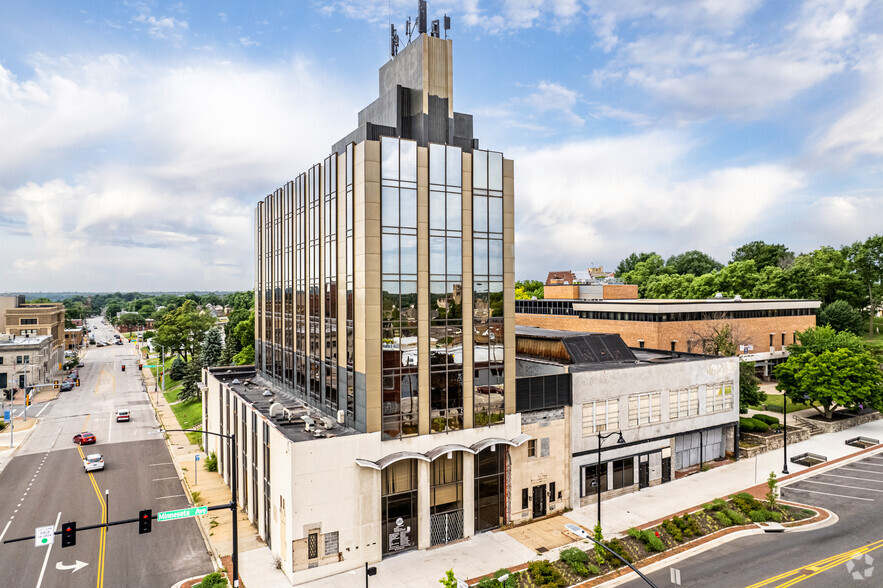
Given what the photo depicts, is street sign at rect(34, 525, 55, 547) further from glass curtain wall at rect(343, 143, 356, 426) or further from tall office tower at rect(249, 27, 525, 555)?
glass curtain wall at rect(343, 143, 356, 426)

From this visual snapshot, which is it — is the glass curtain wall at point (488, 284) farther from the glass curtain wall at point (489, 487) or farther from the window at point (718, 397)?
the window at point (718, 397)

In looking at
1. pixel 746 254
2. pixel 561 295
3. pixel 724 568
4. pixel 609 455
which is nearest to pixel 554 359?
pixel 609 455

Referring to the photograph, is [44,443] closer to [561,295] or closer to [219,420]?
[219,420]

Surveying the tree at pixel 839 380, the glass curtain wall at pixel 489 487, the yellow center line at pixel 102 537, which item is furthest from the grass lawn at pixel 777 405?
the yellow center line at pixel 102 537

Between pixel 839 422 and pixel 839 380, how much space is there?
176 inches

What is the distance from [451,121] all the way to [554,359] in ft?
68.8

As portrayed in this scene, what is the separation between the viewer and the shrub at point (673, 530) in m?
28.5

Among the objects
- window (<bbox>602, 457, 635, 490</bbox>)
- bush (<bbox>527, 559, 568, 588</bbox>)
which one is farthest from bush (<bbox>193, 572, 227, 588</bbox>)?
window (<bbox>602, 457, 635, 490</bbox>)

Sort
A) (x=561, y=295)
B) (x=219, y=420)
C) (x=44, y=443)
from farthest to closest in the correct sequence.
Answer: (x=561, y=295)
(x=44, y=443)
(x=219, y=420)

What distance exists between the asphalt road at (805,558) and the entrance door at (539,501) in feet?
25.0

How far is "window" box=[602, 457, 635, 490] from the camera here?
116 ft

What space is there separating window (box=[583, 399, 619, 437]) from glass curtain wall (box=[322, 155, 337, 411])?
15.6 meters

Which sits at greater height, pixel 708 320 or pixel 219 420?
pixel 708 320

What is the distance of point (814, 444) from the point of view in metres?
46.8
